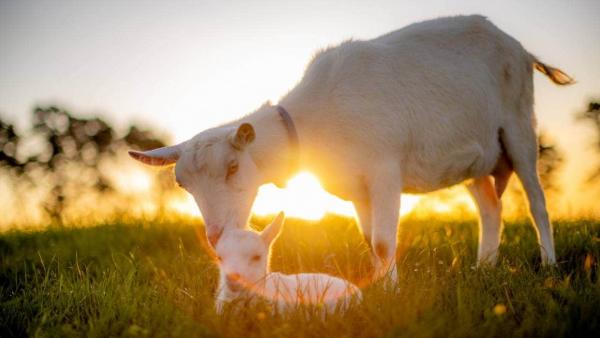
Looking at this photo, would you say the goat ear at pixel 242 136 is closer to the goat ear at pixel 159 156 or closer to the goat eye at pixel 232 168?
the goat eye at pixel 232 168

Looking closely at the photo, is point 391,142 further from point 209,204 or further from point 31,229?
→ point 31,229

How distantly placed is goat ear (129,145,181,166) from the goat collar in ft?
2.80

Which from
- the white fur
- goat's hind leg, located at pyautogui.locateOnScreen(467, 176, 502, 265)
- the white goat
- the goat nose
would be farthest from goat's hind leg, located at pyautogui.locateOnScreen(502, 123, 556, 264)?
→ the goat nose

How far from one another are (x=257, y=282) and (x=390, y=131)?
178 centimetres

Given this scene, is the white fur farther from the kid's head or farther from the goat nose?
the goat nose

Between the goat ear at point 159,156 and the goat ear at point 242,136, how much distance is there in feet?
1.49

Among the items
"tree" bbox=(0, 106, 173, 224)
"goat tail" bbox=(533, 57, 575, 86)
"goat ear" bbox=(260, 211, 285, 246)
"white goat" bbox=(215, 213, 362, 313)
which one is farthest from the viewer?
"tree" bbox=(0, 106, 173, 224)

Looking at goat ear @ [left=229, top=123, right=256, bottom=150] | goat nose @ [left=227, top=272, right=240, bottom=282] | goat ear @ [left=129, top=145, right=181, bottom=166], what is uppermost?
goat ear @ [left=229, top=123, right=256, bottom=150]

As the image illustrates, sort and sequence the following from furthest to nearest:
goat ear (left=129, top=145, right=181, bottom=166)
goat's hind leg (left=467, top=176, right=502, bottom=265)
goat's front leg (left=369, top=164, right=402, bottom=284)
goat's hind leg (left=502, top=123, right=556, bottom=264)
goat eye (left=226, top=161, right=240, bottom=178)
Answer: goat's hind leg (left=467, top=176, right=502, bottom=265) < goat's hind leg (left=502, top=123, right=556, bottom=264) < goat's front leg (left=369, top=164, right=402, bottom=284) < goat ear (left=129, top=145, right=181, bottom=166) < goat eye (left=226, top=161, right=240, bottom=178)

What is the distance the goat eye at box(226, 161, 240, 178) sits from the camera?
3.78 m

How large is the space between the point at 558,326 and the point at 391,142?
7.00ft

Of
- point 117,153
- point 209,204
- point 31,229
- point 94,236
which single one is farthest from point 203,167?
point 117,153

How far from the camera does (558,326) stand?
2369mm

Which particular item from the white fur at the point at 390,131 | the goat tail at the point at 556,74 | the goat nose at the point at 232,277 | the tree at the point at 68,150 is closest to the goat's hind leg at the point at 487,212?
the white fur at the point at 390,131
